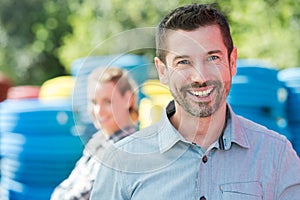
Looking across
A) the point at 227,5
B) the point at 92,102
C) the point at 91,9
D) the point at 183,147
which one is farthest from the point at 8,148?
the point at 91,9

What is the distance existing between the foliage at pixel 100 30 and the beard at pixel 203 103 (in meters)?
0.18

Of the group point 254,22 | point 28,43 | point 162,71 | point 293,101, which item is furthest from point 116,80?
point 28,43

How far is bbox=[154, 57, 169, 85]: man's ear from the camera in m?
1.54

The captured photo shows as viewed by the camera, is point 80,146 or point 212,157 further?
point 80,146

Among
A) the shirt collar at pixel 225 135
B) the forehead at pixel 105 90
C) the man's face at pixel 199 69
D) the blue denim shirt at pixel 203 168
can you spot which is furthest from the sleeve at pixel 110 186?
the forehead at pixel 105 90

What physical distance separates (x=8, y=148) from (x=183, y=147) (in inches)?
104

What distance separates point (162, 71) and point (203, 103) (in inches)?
5.3

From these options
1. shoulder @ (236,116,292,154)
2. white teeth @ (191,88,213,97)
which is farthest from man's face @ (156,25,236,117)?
shoulder @ (236,116,292,154)

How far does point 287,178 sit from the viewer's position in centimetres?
148

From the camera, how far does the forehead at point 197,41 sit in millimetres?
1470

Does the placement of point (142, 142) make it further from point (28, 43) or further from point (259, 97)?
point (28, 43)

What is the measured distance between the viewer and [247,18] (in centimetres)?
516

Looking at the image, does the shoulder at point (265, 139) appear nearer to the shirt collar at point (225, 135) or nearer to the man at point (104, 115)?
the shirt collar at point (225, 135)

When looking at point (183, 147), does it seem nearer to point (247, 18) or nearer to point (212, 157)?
point (212, 157)
